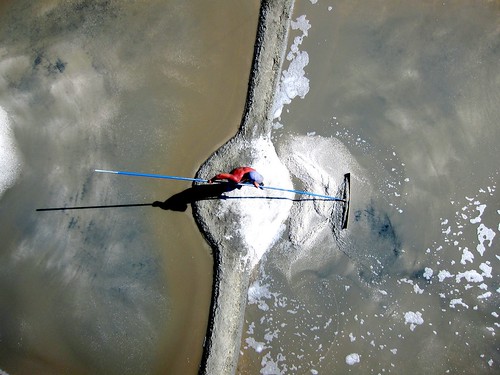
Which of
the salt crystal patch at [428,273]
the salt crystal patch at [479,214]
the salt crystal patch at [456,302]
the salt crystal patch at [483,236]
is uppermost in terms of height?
the salt crystal patch at [479,214]

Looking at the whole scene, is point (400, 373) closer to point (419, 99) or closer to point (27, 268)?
point (419, 99)

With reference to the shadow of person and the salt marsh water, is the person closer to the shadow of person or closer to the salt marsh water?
the shadow of person

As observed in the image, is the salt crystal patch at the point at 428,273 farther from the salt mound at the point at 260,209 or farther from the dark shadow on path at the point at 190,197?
the salt mound at the point at 260,209

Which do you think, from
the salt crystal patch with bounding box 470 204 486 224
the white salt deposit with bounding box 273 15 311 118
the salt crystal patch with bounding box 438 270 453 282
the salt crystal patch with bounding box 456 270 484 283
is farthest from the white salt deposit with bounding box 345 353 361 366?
the white salt deposit with bounding box 273 15 311 118

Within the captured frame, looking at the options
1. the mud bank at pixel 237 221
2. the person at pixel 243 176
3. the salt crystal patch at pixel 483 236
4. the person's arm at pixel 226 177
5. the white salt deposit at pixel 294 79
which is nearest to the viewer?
the person at pixel 243 176

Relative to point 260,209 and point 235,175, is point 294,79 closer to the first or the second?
point 235,175

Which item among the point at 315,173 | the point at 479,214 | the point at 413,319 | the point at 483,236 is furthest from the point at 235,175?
the point at 483,236

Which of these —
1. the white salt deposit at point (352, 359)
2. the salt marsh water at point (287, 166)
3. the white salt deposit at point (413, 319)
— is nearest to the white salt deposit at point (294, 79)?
the salt marsh water at point (287, 166)
